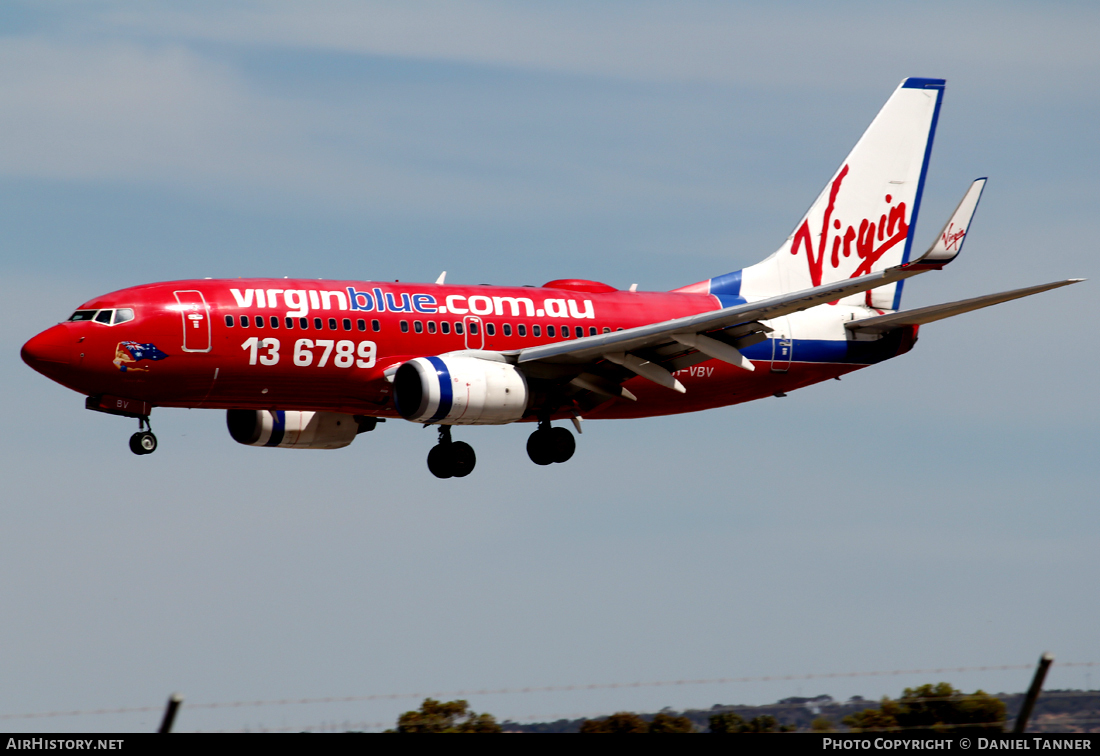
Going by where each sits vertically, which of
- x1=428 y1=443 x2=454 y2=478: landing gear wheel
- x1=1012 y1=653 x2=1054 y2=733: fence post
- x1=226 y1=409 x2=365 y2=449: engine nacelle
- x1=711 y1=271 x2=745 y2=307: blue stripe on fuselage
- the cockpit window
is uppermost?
x1=711 y1=271 x2=745 y2=307: blue stripe on fuselage

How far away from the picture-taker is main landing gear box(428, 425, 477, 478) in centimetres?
4362

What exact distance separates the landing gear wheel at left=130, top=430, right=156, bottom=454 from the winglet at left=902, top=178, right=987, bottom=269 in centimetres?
2065

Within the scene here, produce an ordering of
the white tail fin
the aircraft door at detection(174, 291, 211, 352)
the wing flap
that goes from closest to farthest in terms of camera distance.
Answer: the wing flap → the aircraft door at detection(174, 291, 211, 352) → the white tail fin

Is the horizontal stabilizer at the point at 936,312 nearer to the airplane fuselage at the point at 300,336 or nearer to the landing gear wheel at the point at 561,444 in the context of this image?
the airplane fuselage at the point at 300,336

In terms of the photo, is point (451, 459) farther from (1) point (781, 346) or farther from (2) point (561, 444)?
(1) point (781, 346)

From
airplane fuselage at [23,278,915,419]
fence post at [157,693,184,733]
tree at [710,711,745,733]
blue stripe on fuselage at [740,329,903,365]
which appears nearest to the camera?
fence post at [157,693,184,733]

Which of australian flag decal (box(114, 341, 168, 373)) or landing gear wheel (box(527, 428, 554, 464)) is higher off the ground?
australian flag decal (box(114, 341, 168, 373))

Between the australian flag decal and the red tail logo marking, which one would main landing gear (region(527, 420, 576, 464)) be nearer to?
the australian flag decal

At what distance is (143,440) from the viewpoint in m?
40.7

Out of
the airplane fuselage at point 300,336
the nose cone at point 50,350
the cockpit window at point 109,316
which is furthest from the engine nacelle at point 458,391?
the nose cone at point 50,350

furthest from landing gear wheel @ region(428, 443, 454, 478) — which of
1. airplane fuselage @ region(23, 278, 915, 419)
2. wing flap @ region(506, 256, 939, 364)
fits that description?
wing flap @ region(506, 256, 939, 364)

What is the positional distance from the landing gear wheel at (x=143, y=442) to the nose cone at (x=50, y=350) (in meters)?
3.18

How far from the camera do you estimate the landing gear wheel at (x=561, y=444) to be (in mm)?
43469

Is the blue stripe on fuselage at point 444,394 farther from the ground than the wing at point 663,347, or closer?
closer
